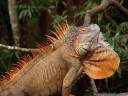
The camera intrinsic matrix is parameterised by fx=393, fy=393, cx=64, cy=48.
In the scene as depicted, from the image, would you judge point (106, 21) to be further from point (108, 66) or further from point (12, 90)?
point (12, 90)

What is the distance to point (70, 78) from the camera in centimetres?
384

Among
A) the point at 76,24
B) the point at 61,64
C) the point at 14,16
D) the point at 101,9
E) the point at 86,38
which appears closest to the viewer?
the point at 86,38

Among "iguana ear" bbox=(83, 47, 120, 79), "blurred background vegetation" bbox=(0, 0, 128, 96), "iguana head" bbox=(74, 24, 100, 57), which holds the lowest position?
"blurred background vegetation" bbox=(0, 0, 128, 96)

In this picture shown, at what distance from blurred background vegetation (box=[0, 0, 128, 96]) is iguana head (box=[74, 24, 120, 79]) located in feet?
3.20

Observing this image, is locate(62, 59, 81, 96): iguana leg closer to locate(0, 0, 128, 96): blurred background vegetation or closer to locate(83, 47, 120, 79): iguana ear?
locate(83, 47, 120, 79): iguana ear

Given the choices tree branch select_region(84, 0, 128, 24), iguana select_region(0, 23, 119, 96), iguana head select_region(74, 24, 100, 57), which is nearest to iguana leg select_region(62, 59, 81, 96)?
iguana select_region(0, 23, 119, 96)

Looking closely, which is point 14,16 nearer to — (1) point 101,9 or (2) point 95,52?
(1) point 101,9

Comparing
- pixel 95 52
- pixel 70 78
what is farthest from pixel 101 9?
pixel 70 78

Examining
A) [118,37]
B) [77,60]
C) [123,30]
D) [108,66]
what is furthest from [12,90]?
[123,30]

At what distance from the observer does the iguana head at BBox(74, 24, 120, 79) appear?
3.80 metres

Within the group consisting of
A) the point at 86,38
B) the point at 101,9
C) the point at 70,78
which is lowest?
the point at 70,78

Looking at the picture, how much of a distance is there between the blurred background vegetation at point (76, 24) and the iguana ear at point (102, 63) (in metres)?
0.97

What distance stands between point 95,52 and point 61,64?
0.37 m

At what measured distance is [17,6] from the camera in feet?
19.1
